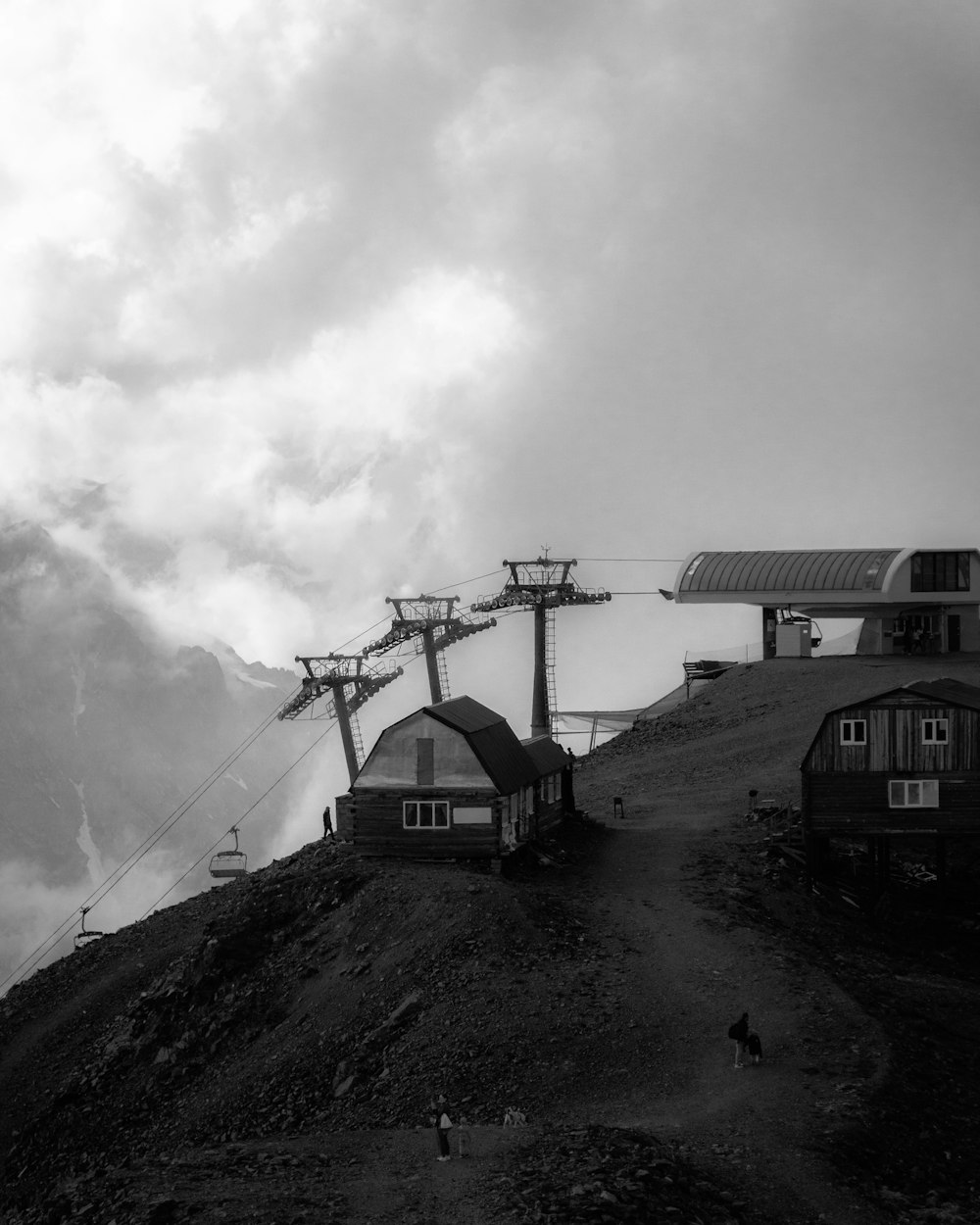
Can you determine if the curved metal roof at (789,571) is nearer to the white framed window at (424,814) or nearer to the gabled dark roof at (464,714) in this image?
the gabled dark roof at (464,714)

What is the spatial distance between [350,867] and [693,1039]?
15.7 metres

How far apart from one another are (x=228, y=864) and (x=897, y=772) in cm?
3375

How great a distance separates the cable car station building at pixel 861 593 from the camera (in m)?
74.9

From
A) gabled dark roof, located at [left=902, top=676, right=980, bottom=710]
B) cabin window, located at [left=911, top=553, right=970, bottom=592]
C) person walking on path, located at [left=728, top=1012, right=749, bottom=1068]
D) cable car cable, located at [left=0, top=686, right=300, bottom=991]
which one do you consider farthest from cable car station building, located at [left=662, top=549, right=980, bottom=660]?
person walking on path, located at [left=728, top=1012, right=749, bottom=1068]

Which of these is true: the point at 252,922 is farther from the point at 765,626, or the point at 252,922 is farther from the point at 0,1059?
the point at 765,626

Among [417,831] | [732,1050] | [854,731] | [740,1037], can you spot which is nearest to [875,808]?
[854,731]

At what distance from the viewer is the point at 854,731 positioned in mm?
45406

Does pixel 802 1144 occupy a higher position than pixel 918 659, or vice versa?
pixel 918 659

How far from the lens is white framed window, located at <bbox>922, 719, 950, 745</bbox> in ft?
147

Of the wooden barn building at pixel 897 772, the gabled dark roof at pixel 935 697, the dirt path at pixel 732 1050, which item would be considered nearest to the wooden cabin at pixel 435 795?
the dirt path at pixel 732 1050

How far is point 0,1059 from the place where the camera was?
134 feet

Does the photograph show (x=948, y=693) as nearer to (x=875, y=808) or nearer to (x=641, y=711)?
(x=875, y=808)

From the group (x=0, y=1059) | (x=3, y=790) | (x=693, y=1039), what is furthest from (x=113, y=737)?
(x=693, y=1039)

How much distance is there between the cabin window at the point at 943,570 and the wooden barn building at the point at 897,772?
3063 cm
